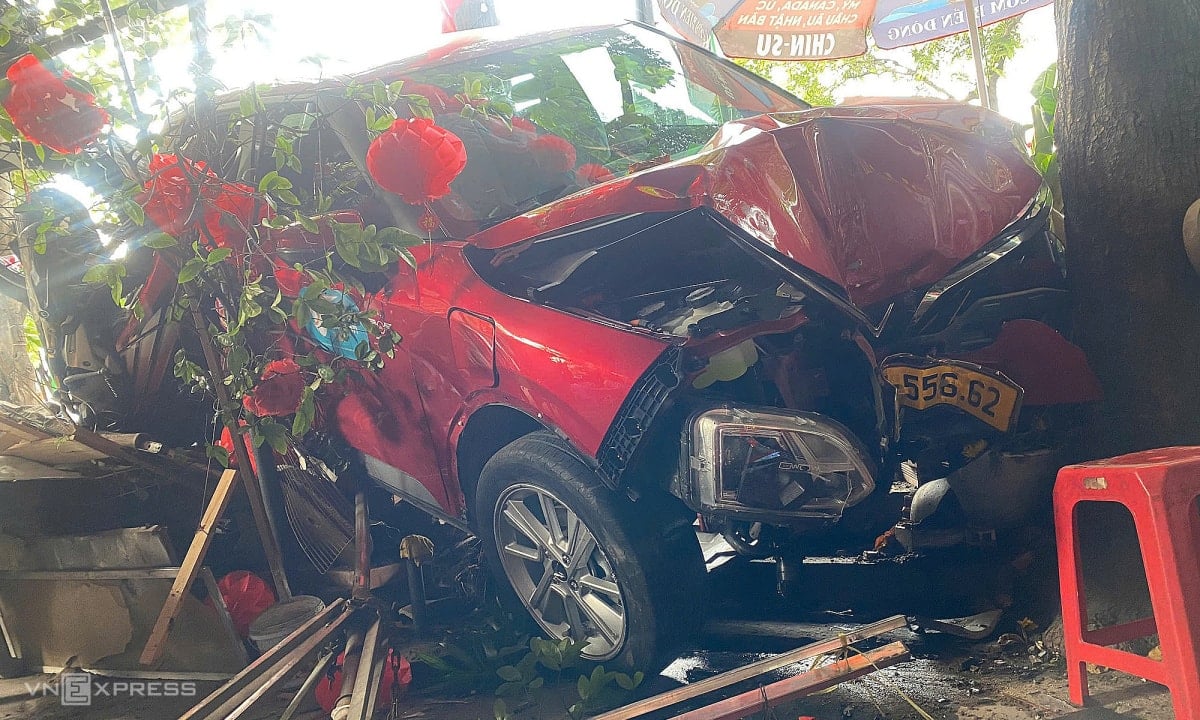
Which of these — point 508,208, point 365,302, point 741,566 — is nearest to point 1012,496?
point 741,566

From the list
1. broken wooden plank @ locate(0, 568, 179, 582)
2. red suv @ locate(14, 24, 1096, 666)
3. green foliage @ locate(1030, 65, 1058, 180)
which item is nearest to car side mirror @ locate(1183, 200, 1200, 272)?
red suv @ locate(14, 24, 1096, 666)

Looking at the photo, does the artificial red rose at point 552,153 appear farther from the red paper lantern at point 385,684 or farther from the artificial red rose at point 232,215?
the red paper lantern at point 385,684

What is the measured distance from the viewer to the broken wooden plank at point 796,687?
7.22ft

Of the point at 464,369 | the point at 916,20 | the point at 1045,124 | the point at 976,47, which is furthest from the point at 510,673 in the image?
the point at 916,20

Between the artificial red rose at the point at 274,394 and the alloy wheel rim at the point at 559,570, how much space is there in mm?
857

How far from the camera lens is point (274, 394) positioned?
2947 mm

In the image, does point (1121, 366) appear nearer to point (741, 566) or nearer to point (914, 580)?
point (914, 580)

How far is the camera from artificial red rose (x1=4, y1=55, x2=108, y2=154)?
7.67 ft

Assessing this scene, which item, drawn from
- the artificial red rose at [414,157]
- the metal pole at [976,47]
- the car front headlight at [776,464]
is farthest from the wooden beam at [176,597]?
the metal pole at [976,47]

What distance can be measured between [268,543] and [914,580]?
2.44 meters

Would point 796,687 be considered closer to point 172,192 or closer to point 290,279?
point 290,279

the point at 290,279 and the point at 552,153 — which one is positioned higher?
the point at 552,153

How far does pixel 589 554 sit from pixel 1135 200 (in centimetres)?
188

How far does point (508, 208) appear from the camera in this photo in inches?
114
